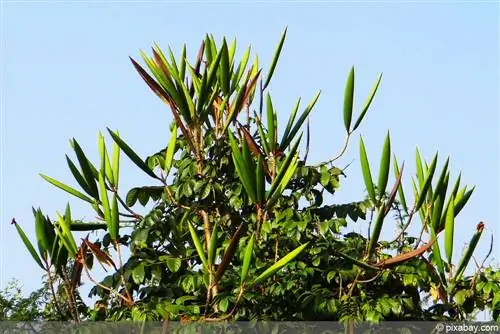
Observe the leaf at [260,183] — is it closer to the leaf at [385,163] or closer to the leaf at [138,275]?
the leaf at [385,163]

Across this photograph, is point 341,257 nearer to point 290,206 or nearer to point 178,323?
point 290,206

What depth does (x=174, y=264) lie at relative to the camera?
4.40 meters

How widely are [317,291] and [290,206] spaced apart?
58cm

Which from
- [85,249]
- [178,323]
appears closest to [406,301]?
[178,323]

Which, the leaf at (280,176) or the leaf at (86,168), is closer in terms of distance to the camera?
the leaf at (280,176)

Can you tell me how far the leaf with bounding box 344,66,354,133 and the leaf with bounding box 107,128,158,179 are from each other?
1011mm

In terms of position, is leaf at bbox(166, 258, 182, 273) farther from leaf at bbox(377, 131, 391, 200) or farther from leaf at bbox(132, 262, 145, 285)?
leaf at bbox(377, 131, 391, 200)

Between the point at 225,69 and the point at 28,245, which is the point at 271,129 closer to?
the point at 225,69

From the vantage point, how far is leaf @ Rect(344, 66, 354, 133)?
4.45m

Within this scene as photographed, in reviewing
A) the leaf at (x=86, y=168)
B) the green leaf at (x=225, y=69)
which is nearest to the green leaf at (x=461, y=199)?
the green leaf at (x=225, y=69)

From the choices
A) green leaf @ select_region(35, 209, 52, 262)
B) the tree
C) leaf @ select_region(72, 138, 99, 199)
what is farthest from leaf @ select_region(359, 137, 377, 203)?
green leaf @ select_region(35, 209, 52, 262)

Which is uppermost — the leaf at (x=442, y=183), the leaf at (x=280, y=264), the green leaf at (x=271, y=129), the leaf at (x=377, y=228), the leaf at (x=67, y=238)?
the green leaf at (x=271, y=129)

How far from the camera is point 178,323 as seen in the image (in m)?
4.09

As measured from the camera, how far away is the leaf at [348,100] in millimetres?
4449
